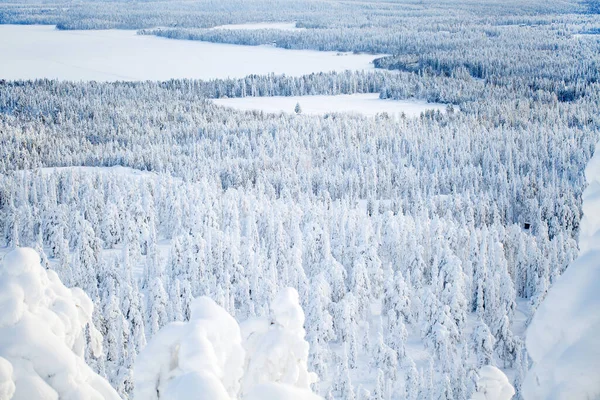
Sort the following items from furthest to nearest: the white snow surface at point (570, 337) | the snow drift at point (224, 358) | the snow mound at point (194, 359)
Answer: the snow mound at point (194, 359) → the snow drift at point (224, 358) → the white snow surface at point (570, 337)

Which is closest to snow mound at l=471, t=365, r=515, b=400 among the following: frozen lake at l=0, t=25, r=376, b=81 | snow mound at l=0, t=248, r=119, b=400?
snow mound at l=0, t=248, r=119, b=400

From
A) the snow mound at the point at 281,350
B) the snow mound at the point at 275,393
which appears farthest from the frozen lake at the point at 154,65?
the snow mound at the point at 275,393

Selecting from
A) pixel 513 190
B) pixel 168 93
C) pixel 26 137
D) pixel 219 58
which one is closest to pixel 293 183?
pixel 513 190

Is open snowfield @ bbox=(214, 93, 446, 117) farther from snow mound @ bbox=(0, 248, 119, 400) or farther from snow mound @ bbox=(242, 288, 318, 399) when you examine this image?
snow mound @ bbox=(0, 248, 119, 400)

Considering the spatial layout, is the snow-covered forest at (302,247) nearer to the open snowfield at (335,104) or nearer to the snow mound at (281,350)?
the snow mound at (281,350)

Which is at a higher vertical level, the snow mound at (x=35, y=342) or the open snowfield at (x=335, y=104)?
the snow mound at (x=35, y=342)

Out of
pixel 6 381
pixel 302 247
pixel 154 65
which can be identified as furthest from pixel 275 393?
pixel 154 65

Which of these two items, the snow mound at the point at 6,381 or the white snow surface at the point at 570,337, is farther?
the snow mound at the point at 6,381
